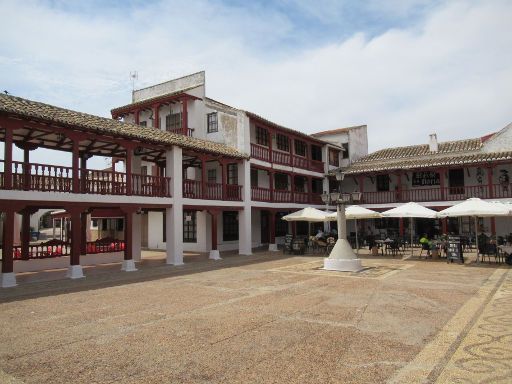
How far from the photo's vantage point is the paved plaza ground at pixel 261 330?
4973 mm

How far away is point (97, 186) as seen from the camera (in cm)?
1411

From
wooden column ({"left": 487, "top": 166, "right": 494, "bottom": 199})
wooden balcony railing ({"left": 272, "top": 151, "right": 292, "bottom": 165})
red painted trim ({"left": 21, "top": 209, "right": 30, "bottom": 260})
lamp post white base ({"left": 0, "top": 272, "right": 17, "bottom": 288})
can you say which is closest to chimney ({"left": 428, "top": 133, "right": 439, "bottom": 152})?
wooden column ({"left": 487, "top": 166, "right": 494, "bottom": 199})

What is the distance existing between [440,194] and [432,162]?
2.10 m

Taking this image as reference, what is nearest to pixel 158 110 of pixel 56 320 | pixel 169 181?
pixel 169 181

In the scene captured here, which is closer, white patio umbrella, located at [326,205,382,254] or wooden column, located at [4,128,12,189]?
wooden column, located at [4,128,12,189]

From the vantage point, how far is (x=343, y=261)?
14.3 meters

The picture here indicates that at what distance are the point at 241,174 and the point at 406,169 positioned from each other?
11.0m

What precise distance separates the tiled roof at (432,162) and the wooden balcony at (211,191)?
397 inches

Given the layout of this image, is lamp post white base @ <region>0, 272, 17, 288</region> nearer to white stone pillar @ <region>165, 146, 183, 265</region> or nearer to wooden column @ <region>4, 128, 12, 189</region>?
wooden column @ <region>4, 128, 12, 189</region>

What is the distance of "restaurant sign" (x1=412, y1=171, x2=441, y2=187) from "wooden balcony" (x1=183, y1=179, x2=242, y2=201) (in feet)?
45.2

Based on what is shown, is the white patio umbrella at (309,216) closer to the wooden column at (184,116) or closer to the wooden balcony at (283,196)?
the wooden balcony at (283,196)

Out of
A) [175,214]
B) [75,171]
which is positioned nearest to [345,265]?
[175,214]

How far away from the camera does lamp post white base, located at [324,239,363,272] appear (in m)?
14.3

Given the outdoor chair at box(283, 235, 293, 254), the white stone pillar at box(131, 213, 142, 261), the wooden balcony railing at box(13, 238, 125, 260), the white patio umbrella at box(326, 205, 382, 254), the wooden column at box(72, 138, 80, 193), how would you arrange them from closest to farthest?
the wooden column at box(72, 138, 80, 193), the wooden balcony railing at box(13, 238, 125, 260), the white stone pillar at box(131, 213, 142, 261), the white patio umbrella at box(326, 205, 382, 254), the outdoor chair at box(283, 235, 293, 254)
